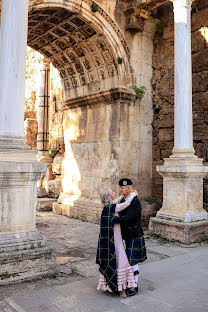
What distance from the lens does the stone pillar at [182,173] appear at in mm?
7402

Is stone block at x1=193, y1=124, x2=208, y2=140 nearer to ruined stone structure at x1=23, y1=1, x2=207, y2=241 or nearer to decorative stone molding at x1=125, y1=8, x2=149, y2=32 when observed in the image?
ruined stone structure at x1=23, y1=1, x2=207, y2=241

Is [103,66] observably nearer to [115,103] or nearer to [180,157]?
[115,103]

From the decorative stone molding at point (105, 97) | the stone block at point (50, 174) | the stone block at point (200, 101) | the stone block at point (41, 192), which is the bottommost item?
the stone block at point (41, 192)

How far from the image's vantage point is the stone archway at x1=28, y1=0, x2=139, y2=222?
9.22 m

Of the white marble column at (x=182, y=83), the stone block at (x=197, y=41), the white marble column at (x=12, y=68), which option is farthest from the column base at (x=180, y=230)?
the stone block at (x=197, y=41)

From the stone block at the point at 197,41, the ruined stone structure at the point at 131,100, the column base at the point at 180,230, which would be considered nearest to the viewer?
the column base at the point at 180,230

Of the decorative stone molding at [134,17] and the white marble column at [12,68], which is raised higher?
the decorative stone molding at [134,17]

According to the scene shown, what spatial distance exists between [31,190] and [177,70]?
505cm

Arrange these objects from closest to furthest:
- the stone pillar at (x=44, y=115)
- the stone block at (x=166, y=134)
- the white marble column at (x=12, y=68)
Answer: the white marble column at (x=12, y=68) < the stone block at (x=166, y=134) < the stone pillar at (x=44, y=115)

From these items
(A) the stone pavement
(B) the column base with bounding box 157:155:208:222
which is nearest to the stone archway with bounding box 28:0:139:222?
(B) the column base with bounding box 157:155:208:222

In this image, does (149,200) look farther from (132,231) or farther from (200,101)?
(132,231)

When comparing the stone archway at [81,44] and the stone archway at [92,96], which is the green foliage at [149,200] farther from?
the stone archway at [81,44]

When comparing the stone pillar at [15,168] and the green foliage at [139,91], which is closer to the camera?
the stone pillar at [15,168]

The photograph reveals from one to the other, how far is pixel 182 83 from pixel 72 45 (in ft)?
13.3
